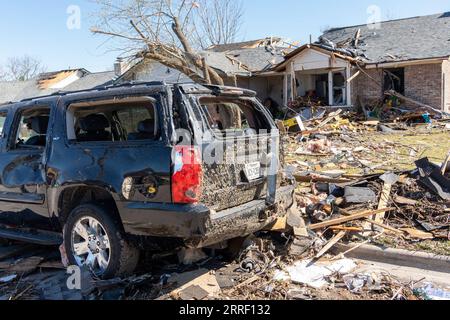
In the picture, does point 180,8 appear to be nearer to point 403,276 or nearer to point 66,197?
point 66,197

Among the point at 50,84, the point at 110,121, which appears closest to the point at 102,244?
the point at 110,121

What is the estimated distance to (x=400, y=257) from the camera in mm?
5055

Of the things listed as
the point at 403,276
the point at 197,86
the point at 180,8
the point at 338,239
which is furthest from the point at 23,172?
the point at 180,8

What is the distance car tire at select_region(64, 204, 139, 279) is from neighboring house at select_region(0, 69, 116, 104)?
125 ft

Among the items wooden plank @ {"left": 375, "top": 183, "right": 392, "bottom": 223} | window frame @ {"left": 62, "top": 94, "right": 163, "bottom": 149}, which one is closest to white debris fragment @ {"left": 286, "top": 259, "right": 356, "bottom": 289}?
wooden plank @ {"left": 375, "top": 183, "right": 392, "bottom": 223}

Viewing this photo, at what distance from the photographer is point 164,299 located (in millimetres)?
4133

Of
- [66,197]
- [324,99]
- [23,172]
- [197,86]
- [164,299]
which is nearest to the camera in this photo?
[164,299]

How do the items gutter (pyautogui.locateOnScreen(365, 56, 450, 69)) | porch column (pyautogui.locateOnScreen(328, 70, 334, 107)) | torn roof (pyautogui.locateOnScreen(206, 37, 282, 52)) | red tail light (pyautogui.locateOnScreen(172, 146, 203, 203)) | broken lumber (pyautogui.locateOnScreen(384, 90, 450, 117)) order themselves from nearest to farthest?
red tail light (pyautogui.locateOnScreen(172, 146, 203, 203)) < broken lumber (pyautogui.locateOnScreen(384, 90, 450, 117)) < gutter (pyautogui.locateOnScreen(365, 56, 450, 69)) < porch column (pyautogui.locateOnScreen(328, 70, 334, 107)) < torn roof (pyautogui.locateOnScreen(206, 37, 282, 52))

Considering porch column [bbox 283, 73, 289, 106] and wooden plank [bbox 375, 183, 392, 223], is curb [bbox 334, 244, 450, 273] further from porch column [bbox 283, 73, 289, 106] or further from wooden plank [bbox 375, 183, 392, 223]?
porch column [bbox 283, 73, 289, 106]

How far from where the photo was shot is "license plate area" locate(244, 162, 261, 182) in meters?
4.46

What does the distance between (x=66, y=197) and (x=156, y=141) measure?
4.69 ft

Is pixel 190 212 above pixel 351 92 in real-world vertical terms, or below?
below

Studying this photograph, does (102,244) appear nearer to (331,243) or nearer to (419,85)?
(331,243)

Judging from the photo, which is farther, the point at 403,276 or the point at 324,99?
the point at 324,99
